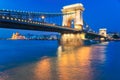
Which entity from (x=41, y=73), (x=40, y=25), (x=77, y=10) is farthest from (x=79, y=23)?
(x=41, y=73)

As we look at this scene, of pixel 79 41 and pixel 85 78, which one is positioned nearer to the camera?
pixel 85 78

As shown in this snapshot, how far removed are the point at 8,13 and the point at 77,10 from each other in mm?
54928

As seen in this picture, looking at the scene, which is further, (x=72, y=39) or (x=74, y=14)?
(x=74, y=14)

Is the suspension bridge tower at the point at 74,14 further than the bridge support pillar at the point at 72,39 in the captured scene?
Yes

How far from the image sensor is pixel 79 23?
287ft

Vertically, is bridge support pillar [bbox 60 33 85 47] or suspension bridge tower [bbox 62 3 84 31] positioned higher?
suspension bridge tower [bbox 62 3 84 31]

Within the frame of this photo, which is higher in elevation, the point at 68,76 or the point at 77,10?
the point at 77,10

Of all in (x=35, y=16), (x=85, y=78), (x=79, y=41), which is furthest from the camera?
(x=79, y=41)

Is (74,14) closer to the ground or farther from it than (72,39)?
farther from it

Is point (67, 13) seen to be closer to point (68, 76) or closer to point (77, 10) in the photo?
point (77, 10)

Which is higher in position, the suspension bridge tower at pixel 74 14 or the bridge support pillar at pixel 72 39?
the suspension bridge tower at pixel 74 14

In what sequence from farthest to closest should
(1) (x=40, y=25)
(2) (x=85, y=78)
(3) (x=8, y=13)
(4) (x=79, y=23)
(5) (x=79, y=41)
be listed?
(4) (x=79, y=23)
(5) (x=79, y=41)
(1) (x=40, y=25)
(3) (x=8, y=13)
(2) (x=85, y=78)

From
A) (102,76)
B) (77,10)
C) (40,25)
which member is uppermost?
(77,10)

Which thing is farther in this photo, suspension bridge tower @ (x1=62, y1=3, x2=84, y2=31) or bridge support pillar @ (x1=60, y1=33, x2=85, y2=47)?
suspension bridge tower @ (x1=62, y1=3, x2=84, y2=31)
